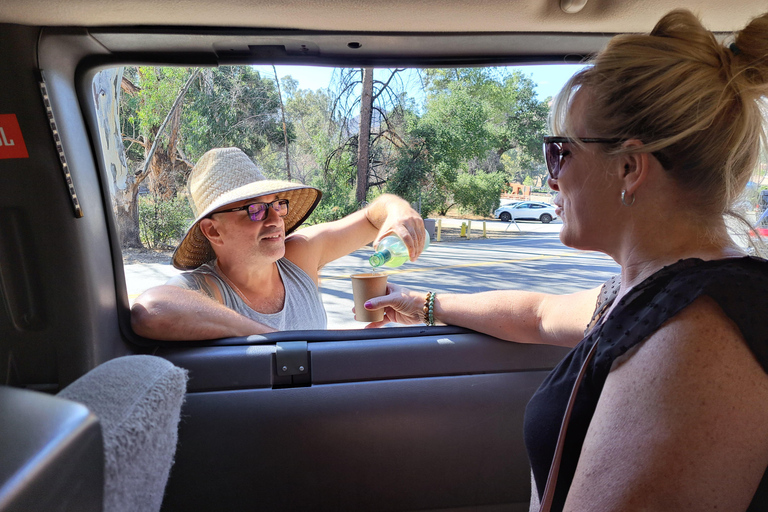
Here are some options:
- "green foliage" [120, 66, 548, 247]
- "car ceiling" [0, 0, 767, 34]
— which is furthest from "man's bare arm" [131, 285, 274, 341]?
"car ceiling" [0, 0, 767, 34]

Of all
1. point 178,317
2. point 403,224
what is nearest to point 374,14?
point 403,224

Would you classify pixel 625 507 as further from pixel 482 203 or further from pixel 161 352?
pixel 482 203

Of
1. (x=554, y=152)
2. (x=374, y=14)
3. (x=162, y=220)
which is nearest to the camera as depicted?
(x=554, y=152)

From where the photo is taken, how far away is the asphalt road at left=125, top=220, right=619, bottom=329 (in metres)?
2.36

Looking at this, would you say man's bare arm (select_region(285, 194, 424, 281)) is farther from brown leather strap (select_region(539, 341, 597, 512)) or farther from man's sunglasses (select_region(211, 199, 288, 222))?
brown leather strap (select_region(539, 341, 597, 512))

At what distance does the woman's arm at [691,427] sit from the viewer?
2.56 feet

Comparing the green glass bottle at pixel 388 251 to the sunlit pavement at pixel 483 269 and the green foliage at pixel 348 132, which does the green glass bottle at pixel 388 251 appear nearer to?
the sunlit pavement at pixel 483 269

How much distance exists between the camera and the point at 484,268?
8.77 feet

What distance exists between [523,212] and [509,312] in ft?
2.09

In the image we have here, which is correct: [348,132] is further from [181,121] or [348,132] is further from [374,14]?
[374,14]

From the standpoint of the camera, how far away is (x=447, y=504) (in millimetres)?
1882

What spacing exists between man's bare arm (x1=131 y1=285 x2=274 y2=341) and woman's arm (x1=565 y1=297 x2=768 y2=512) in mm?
1475

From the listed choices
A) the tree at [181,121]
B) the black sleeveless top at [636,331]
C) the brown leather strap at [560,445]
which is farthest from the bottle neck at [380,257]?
the brown leather strap at [560,445]

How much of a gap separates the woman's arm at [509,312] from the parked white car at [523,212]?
1.08 ft
